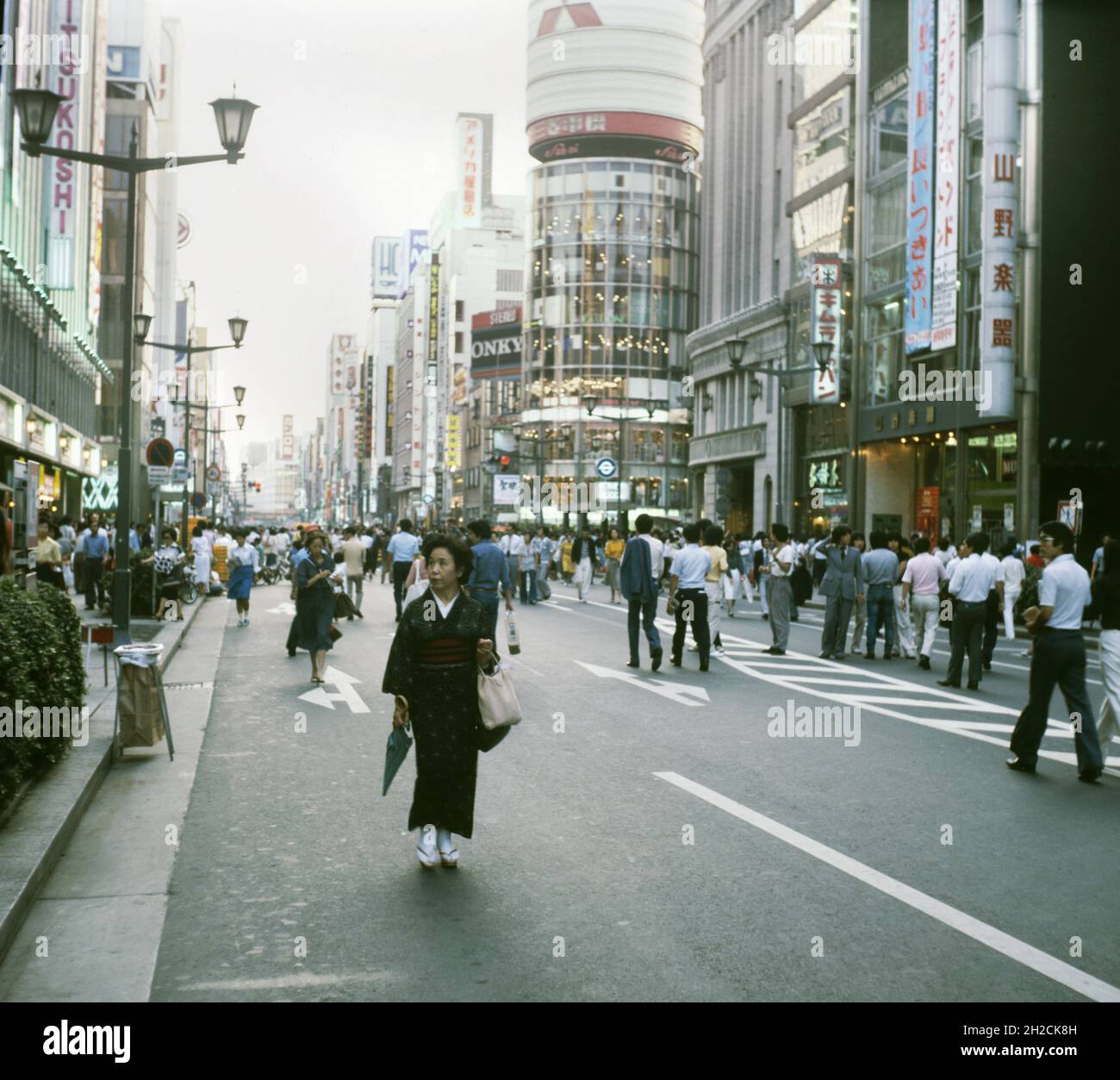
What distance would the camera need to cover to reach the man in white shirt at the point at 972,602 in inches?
578

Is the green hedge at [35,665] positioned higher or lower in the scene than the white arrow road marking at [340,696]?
higher

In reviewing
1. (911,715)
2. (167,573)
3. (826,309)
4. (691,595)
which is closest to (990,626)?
(691,595)

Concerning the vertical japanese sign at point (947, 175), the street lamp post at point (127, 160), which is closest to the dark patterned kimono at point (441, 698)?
the street lamp post at point (127, 160)

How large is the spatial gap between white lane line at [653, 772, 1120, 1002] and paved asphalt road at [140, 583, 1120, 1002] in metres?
0.02

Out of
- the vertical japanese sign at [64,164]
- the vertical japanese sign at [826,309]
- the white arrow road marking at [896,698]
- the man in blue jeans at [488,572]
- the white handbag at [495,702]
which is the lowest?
the white arrow road marking at [896,698]

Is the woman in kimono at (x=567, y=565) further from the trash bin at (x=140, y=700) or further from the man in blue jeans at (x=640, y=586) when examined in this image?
the trash bin at (x=140, y=700)

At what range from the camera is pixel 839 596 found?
61.4 ft

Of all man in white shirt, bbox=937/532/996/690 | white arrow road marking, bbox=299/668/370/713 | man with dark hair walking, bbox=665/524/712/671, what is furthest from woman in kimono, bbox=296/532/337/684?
man in white shirt, bbox=937/532/996/690

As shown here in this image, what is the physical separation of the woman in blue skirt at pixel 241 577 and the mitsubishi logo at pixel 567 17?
94035 millimetres

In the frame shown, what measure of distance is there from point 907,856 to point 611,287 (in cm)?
9369

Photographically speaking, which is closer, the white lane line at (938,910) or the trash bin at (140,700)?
the white lane line at (938,910)

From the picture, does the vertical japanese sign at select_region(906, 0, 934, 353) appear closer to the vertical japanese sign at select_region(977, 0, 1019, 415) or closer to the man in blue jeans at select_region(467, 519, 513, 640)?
the vertical japanese sign at select_region(977, 0, 1019, 415)

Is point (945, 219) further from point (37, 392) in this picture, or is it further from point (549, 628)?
point (37, 392)

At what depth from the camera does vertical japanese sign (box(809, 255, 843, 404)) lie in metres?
43.2
